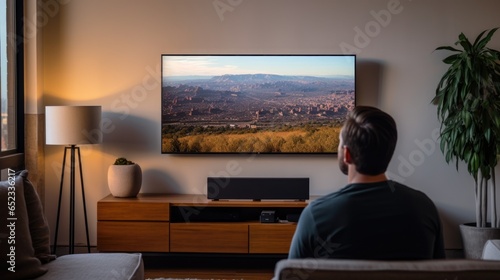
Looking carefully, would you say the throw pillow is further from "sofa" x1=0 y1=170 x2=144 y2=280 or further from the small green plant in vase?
the small green plant in vase

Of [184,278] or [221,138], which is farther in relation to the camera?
[221,138]

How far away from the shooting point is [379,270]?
1.59 meters

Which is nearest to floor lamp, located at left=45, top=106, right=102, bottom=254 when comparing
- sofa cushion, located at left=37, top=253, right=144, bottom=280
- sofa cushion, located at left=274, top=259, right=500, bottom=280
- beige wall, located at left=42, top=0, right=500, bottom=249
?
beige wall, located at left=42, top=0, right=500, bottom=249

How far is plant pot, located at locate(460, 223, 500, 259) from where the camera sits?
5098 mm

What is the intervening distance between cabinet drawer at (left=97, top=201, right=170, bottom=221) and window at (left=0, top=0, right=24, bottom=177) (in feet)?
2.54

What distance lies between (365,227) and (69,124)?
3568mm

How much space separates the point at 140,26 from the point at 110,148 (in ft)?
3.43

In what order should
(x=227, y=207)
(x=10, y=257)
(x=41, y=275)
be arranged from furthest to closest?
(x=227, y=207) → (x=41, y=275) → (x=10, y=257)

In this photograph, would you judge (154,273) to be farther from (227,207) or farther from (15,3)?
(15,3)

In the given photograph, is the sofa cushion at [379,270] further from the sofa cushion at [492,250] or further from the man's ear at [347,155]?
the sofa cushion at [492,250]

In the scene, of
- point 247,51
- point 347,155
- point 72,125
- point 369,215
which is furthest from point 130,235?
point 369,215

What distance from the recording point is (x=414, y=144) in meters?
5.53

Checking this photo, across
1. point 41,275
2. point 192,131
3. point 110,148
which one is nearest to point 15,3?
point 110,148

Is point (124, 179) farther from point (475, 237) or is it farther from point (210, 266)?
point (475, 237)
